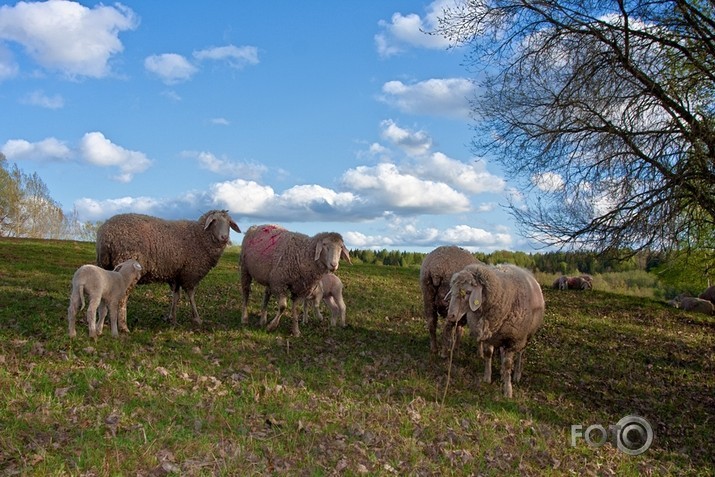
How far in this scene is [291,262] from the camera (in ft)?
41.9

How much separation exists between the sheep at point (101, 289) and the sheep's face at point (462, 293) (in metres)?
5.88

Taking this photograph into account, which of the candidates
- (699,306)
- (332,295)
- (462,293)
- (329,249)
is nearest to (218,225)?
(329,249)

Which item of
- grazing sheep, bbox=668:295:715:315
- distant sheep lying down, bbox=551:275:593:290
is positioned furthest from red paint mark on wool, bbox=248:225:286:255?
distant sheep lying down, bbox=551:275:593:290

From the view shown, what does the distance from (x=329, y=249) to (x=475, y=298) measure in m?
3.74

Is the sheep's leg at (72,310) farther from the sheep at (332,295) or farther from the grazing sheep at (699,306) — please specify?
the grazing sheep at (699,306)

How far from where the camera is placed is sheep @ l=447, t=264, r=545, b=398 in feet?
31.9

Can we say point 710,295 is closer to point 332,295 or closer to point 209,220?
point 332,295

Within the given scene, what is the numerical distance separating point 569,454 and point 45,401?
6545mm

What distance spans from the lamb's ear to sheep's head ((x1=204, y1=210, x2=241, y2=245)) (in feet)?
19.7

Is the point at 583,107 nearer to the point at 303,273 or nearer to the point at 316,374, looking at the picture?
the point at 303,273

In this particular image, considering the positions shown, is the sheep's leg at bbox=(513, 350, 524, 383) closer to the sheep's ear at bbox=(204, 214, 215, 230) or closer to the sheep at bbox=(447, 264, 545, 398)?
the sheep at bbox=(447, 264, 545, 398)

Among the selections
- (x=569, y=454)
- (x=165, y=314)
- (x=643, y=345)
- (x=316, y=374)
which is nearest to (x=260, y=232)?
(x=165, y=314)

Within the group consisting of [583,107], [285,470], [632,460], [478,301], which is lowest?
[632,460]

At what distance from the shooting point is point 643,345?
1672 cm
